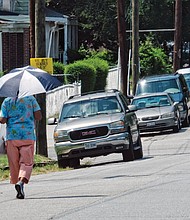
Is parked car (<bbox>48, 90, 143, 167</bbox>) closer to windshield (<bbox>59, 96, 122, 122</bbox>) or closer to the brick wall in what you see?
windshield (<bbox>59, 96, 122, 122</bbox>)

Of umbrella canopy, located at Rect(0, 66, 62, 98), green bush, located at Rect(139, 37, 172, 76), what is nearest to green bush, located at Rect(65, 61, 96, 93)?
green bush, located at Rect(139, 37, 172, 76)

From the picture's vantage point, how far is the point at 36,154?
20.1m

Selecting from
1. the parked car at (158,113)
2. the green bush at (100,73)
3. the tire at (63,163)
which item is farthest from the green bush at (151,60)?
the tire at (63,163)

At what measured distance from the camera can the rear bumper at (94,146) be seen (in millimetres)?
18078

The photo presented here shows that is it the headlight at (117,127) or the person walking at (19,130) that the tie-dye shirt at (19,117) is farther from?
the headlight at (117,127)

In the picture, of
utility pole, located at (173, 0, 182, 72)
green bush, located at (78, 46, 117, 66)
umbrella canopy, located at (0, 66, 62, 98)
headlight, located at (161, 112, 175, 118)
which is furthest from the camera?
green bush, located at (78, 46, 117, 66)

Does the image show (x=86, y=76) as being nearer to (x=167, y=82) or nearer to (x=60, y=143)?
(x=167, y=82)

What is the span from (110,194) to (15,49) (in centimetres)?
2818

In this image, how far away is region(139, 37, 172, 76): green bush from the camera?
51856 millimetres

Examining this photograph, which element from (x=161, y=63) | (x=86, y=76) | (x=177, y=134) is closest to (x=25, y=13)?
(x=86, y=76)

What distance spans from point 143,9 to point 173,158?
3711 cm

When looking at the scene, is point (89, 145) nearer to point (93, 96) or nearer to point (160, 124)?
point (93, 96)

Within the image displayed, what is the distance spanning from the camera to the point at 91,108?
1928 centimetres

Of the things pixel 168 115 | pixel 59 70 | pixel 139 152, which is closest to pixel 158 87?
pixel 168 115
